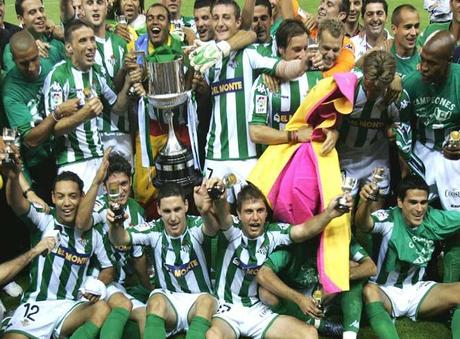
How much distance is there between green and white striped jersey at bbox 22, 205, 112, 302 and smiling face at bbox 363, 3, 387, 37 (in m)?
3.20

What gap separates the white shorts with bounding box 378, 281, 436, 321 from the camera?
4621 mm

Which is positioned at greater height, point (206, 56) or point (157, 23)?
point (157, 23)

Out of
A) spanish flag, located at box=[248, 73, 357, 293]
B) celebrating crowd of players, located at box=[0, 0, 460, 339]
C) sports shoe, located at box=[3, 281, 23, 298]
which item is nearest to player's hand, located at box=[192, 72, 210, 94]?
celebrating crowd of players, located at box=[0, 0, 460, 339]

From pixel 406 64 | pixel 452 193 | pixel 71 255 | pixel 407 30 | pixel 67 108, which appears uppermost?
pixel 407 30

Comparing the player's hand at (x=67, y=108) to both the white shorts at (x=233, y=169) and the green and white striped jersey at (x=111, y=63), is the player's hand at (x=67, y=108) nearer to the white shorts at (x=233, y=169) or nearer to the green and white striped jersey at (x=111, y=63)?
the green and white striped jersey at (x=111, y=63)

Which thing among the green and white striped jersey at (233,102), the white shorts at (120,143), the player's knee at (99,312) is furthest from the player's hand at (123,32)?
the player's knee at (99,312)

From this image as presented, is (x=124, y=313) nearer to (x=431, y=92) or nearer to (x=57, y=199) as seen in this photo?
(x=57, y=199)

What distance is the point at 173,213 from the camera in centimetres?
447

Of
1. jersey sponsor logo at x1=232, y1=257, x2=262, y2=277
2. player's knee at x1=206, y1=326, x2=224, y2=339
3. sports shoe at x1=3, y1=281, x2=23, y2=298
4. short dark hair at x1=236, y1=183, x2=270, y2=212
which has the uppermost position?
short dark hair at x1=236, y1=183, x2=270, y2=212

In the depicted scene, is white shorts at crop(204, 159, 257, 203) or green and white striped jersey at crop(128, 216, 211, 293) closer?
green and white striped jersey at crop(128, 216, 211, 293)

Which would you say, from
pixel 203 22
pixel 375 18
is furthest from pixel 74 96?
pixel 375 18

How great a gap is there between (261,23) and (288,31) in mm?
986

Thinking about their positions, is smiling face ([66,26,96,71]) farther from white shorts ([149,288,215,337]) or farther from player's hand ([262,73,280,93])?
white shorts ([149,288,215,337])

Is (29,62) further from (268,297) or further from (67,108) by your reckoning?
(268,297)
